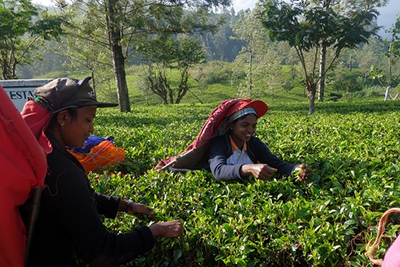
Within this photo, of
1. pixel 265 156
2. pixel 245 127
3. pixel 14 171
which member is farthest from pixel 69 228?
pixel 265 156

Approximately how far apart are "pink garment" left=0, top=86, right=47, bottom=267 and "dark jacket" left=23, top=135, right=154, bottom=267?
127 mm

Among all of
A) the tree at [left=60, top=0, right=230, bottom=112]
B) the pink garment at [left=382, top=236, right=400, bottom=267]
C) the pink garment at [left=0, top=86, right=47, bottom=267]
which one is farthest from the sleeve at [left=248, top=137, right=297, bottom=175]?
the tree at [left=60, top=0, right=230, bottom=112]

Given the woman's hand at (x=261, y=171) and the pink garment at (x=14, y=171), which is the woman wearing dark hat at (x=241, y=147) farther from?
the pink garment at (x=14, y=171)

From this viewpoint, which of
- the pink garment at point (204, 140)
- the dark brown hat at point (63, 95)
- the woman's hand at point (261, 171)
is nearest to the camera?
the dark brown hat at point (63, 95)

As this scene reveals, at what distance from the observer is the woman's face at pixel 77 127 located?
5.60 ft

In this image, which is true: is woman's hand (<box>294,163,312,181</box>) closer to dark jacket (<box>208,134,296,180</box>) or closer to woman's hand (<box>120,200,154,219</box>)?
dark jacket (<box>208,134,296,180</box>)

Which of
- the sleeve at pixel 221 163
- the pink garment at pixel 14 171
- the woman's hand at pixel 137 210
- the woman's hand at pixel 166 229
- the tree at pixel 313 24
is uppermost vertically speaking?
the tree at pixel 313 24

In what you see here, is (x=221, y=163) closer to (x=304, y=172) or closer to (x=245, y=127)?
(x=245, y=127)

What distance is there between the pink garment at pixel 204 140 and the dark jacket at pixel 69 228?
5.13ft

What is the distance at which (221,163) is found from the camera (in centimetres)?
275

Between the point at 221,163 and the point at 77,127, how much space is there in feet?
4.66

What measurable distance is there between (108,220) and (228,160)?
1326 millimetres

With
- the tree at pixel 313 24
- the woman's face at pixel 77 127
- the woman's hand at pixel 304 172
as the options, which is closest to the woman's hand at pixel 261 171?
the woman's hand at pixel 304 172

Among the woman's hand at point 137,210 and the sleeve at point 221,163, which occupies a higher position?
the sleeve at point 221,163
